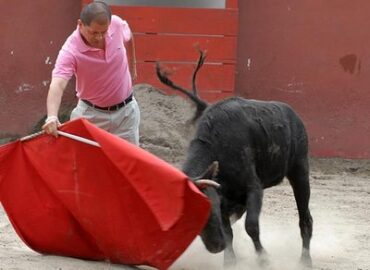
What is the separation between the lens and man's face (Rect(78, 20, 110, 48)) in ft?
A: 17.0

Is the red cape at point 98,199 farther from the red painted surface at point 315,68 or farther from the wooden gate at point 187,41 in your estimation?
the red painted surface at point 315,68

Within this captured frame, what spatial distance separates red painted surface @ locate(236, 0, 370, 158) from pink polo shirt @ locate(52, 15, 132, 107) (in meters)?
4.48

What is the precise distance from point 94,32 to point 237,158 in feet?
3.58

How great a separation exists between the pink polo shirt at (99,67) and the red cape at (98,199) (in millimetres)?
564

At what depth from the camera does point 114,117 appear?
5.74m

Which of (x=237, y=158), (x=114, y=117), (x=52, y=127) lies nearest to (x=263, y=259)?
(x=237, y=158)

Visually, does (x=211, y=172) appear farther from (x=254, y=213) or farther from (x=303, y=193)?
(x=303, y=193)

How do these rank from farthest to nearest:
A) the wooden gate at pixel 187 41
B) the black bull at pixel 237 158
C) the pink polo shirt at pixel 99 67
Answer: the wooden gate at pixel 187 41 → the pink polo shirt at pixel 99 67 → the black bull at pixel 237 158

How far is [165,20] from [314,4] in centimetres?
166

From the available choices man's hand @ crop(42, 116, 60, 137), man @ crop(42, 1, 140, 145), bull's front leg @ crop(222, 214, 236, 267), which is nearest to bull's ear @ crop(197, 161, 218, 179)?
bull's front leg @ crop(222, 214, 236, 267)

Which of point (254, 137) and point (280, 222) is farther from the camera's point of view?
point (280, 222)

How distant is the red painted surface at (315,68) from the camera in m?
10.0

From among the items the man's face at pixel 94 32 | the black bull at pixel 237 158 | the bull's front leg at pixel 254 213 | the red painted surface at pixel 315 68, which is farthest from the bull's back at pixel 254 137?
the red painted surface at pixel 315 68

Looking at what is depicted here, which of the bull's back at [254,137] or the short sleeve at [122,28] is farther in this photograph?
the short sleeve at [122,28]
